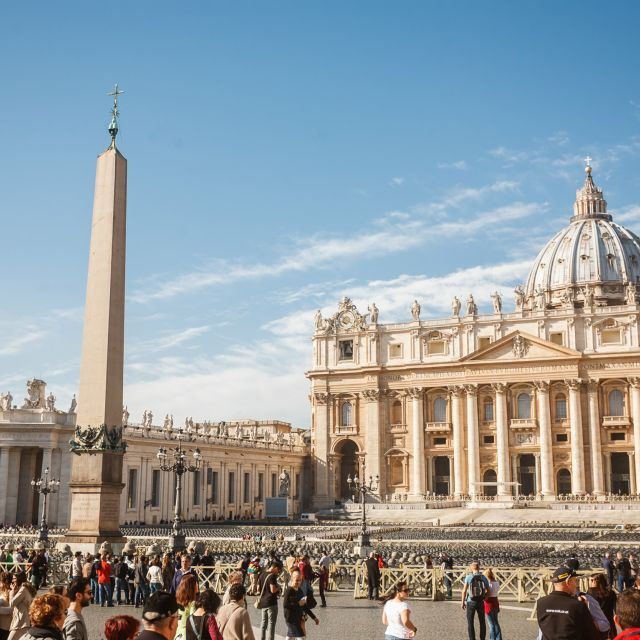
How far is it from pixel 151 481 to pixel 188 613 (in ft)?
158

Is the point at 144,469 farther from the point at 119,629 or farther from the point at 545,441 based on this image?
the point at 119,629

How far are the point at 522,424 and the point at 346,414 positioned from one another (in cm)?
1594

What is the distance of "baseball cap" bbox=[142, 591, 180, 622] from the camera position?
5586 mm

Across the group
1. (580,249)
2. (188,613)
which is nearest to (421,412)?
(580,249)

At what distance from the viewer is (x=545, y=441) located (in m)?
69.1

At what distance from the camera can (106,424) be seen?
2011cm

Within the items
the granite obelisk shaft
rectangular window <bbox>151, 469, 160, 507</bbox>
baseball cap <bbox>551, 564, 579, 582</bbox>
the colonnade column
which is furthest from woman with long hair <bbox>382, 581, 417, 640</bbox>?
the colonnade column

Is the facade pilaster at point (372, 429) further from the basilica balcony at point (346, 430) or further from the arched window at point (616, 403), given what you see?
the arched window at point (616, 403)

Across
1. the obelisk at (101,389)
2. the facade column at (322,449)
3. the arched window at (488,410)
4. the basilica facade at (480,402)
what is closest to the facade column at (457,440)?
the basilica facade at (480,402)

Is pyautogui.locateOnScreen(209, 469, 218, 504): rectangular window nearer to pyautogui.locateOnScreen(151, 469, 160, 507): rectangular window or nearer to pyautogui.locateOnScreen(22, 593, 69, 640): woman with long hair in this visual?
pyautogui.locateOnScreen(151, 469, 160, 507): rectangular window

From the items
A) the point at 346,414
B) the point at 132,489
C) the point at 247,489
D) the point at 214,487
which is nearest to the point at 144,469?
the point at 132,489

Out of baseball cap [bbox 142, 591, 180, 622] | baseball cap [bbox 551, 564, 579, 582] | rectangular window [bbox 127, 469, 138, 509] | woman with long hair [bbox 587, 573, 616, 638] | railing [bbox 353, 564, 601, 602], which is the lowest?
railing [bbox 353, 564, 601, 602]

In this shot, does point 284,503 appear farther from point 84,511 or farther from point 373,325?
point 84,511

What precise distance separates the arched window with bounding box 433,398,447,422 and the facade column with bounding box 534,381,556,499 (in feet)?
26.9
